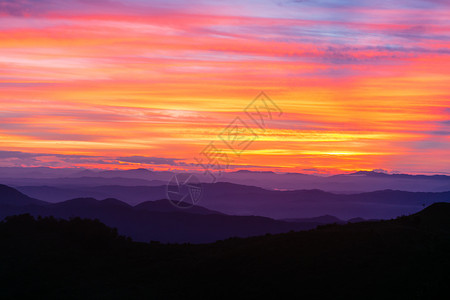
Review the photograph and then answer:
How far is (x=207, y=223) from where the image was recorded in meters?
172

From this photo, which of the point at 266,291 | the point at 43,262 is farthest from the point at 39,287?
the point at 266,291

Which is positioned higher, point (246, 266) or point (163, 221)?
point (163, 221)

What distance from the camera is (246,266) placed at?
32.3m

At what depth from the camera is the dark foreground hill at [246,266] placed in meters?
28.0

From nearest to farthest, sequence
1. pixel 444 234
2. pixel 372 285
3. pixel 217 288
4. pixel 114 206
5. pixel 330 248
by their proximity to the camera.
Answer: pixel 372 285
pixel 217 288
pixel 330 248
pixel 444 234
pixel 114 206

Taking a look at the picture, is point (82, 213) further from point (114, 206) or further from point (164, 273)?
point (164, 273)

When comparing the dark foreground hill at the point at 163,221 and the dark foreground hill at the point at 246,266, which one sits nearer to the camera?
the dark foreground hill at the point at 246,266

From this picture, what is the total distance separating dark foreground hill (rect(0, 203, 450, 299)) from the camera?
28.0 m

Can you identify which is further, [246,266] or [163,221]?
[163,221]

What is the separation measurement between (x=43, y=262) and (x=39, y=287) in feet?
19.0

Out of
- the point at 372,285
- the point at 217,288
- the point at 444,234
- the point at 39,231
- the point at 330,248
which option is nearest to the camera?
the point at 372,285

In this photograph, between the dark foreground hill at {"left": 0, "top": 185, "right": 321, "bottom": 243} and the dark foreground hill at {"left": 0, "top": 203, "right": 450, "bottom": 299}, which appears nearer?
the dark foreground hill at {"left": 0, "top": 203, "right": 450, "bottom": 299}

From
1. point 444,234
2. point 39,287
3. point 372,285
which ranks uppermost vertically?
point 444,234

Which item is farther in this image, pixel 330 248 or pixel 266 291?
pixel 330 248
